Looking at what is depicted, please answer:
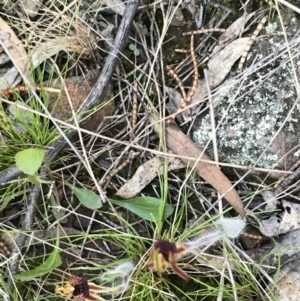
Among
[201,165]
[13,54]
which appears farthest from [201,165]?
[13,54]

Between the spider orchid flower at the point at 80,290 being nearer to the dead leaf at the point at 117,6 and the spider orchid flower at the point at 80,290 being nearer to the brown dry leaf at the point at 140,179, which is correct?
the brown dry leaf at the point at 140,179

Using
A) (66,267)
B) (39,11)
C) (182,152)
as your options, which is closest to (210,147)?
(182,152)

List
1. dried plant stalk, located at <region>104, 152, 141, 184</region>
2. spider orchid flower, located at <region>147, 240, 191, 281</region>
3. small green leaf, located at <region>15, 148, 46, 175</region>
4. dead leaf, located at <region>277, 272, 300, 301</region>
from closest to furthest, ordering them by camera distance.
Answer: spider orchid flower, located at <region>147, 240, 191, 281</region>
small green leaf, located at <region>15, 148, 46, 175</region>
dead leaf, located at <region>277, 272, 300, 301</region>
dried plant stalk, located at <region>104, 152, 141, 184</region>

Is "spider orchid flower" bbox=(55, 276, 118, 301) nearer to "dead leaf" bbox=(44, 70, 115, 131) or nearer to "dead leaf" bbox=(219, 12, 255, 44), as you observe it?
"dead leaf" bbox=(44, 70, 115, 131)

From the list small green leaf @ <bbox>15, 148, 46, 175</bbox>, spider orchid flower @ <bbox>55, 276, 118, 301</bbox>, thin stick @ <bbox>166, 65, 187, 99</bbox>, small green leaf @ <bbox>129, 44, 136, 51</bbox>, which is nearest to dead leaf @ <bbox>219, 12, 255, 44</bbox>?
thin stick @ <bbox>166, 65, 187, 99</bbox>

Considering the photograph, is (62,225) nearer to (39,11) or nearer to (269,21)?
(39,11)

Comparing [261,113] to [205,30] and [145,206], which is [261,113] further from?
[145,206]

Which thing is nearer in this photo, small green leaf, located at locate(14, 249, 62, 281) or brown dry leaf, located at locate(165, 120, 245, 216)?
small green leaf, located at locate(14, 249, 62, 281)

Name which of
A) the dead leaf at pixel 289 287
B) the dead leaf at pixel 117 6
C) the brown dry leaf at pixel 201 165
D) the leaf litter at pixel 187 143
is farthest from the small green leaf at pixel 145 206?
the dead leaf at pixel 117 6
